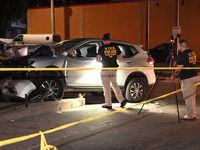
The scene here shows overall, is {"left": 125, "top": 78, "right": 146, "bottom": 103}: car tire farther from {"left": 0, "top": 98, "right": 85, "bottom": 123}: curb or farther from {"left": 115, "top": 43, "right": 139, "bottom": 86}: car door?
{"left": 0, "top": 98, "right": 85, "bottom": 123}: curb

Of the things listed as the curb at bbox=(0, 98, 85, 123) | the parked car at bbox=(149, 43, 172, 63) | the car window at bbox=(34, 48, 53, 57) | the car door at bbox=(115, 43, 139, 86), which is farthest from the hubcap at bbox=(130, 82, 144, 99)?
the parked car at bbox=(149, 43, 172, 63)

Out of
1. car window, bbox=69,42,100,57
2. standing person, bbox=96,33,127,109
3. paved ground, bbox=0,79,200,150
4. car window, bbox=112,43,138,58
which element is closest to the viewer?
paved ground, bbox=0,79,200,150

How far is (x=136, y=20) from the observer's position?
3241cm

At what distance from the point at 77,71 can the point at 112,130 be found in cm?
310

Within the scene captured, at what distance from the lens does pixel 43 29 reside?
3566 cm

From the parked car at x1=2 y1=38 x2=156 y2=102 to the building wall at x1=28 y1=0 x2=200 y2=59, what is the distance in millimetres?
22127

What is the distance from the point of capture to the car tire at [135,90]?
1010 cm

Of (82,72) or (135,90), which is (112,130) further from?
(135,90)

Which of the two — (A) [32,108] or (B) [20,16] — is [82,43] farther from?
(B) [20,16]

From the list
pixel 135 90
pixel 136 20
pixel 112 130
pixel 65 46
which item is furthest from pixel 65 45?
pixel 136 20

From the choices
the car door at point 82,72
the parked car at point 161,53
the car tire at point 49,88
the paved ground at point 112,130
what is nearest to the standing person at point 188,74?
the paved ground at point 112,130

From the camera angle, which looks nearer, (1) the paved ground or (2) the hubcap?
(1) the paved ground

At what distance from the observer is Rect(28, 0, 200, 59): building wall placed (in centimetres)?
3203

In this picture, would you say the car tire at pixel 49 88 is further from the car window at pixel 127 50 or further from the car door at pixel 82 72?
the car window at pixel 127 50
